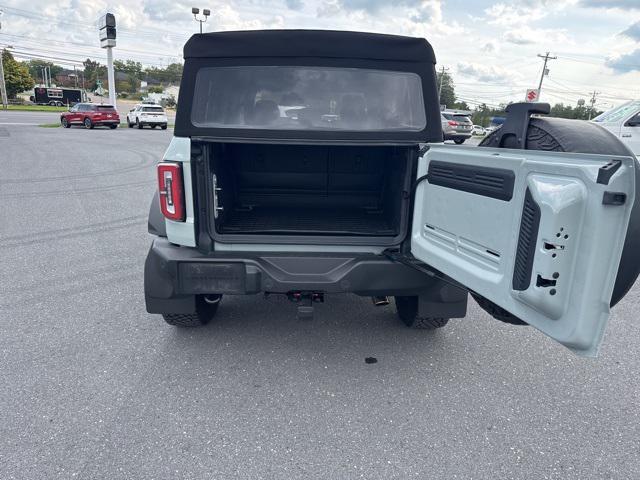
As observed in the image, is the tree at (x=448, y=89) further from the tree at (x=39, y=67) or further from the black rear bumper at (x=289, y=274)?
the tree at (x=39, y=67)

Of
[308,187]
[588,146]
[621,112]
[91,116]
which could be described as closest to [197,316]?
[308,187]

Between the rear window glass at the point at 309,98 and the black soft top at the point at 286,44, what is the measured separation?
0.09 metres

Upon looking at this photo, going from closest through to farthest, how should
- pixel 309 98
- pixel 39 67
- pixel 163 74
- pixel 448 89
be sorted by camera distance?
pixel 309 98 → pixel 448 89 → pixel 163 74 → pixel 39 67

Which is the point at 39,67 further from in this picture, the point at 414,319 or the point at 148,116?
the point at 414,319

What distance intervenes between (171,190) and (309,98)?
3.50 feet

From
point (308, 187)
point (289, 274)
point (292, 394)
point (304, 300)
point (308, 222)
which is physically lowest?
point (292, 394)

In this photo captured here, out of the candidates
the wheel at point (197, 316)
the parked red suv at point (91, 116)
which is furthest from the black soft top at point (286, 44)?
the parked red suv at point (91, 116)

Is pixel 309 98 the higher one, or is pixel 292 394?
pixel 309 98

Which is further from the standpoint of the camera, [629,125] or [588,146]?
[629,125]

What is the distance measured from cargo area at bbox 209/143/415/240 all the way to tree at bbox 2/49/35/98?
73.3 m

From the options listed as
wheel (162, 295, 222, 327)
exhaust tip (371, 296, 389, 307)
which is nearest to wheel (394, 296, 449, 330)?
exhaust tip (371, 296, 389, 307)

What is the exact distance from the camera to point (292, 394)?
2707 mm

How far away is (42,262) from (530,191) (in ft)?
16.1

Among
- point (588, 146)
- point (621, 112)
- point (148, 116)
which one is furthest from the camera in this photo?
point (148, 116)
